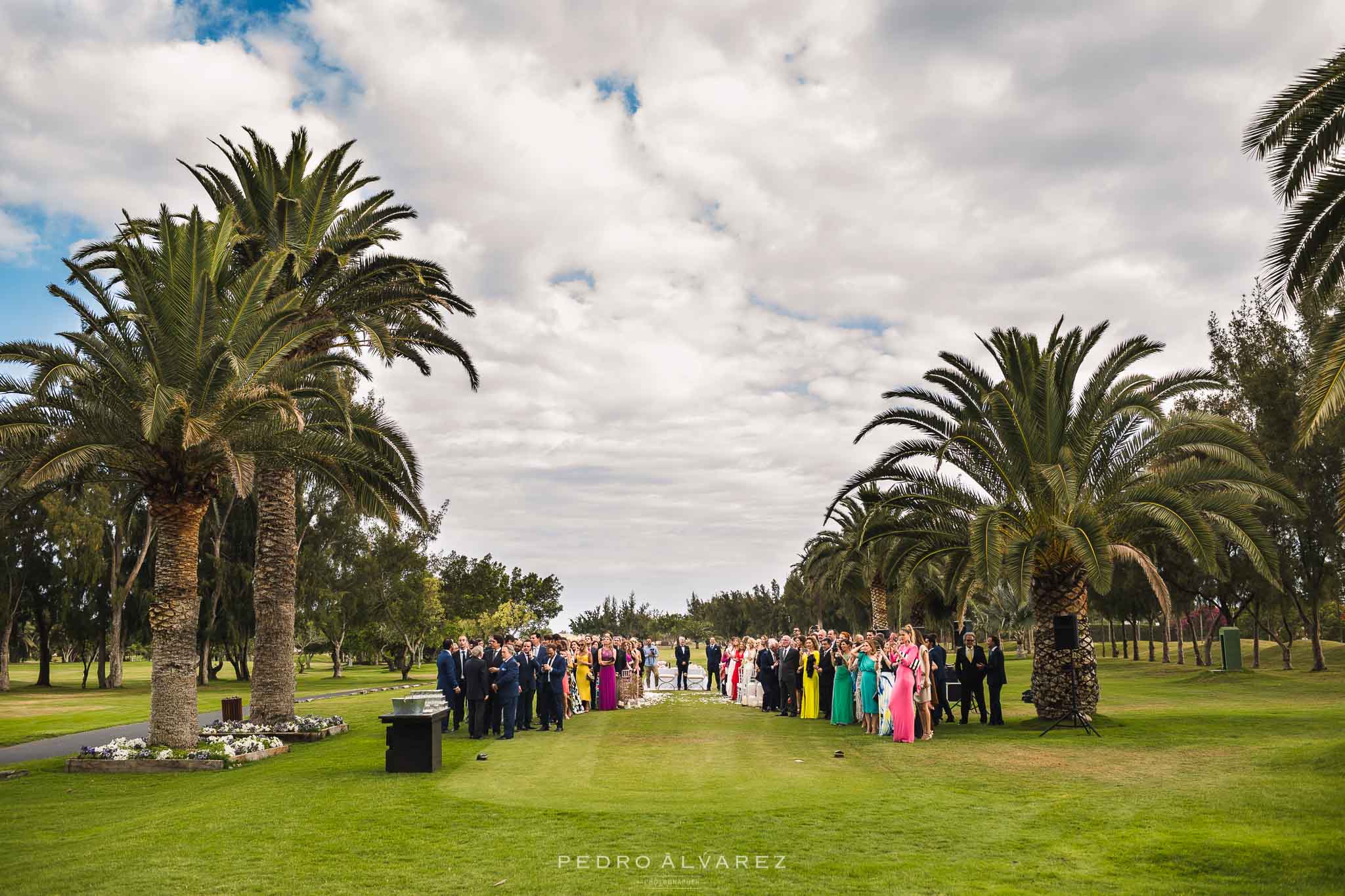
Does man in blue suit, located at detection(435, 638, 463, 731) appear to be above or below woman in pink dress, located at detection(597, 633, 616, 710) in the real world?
above

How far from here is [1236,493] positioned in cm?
1961

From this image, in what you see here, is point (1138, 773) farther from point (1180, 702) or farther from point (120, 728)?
point (120, 728)

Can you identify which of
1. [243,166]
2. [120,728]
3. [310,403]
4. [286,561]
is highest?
[243,166]

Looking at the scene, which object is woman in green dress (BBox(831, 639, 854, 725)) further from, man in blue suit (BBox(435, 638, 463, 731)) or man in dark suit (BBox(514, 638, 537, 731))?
man in blue suit (BBox(435, 638, 463, 731))

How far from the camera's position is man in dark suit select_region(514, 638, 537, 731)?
20.9m

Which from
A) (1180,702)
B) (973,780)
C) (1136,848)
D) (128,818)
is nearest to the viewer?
(1136,848)

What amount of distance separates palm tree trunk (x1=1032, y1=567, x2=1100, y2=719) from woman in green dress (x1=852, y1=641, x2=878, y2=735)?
10.5 ft

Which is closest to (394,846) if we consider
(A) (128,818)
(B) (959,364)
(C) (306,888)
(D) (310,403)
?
(C) (306,888)

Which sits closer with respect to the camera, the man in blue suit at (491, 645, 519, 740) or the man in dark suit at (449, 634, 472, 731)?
the man in blue suit at (491, 645, 519, 740)

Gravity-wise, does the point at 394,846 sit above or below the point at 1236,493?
below

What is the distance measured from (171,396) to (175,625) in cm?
423

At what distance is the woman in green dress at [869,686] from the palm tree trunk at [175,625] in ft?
41.5

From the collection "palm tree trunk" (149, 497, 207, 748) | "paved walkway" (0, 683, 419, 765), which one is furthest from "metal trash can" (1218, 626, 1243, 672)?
"palm tree trunk" (149, 497, 207, 748)

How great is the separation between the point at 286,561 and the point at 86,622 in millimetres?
31640
